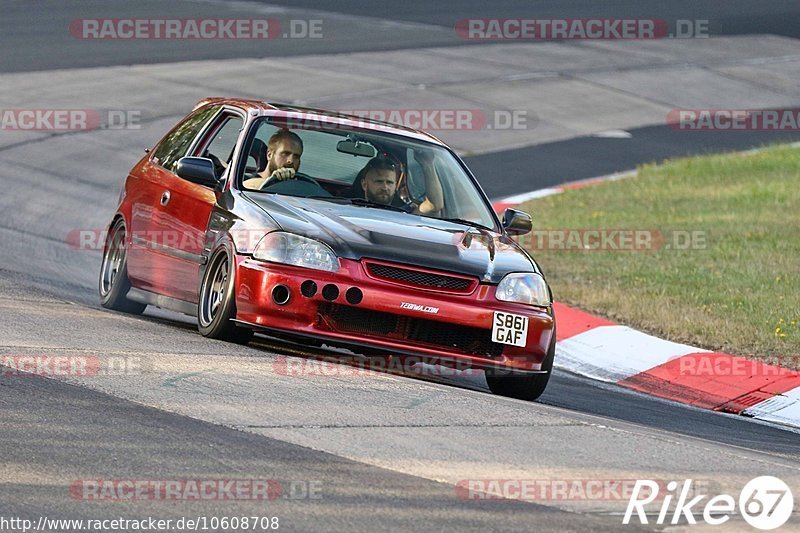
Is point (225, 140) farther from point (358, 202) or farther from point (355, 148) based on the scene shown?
point (358, 202)

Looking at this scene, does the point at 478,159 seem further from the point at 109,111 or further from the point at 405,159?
the point at 405,159

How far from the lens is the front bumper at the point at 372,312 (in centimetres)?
835

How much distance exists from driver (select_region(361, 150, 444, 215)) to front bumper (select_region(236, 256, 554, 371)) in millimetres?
1232

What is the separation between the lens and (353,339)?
8359 mm

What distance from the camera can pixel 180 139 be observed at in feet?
35.2

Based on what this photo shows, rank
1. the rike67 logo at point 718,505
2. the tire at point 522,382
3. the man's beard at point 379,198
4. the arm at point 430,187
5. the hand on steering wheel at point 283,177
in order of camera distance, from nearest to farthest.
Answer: the rike67 logo at point 718,505
the tire at point 522,382
the hand on steering wheel at point 283,177
the man's beard at point 379,198
the arm at point 430,187

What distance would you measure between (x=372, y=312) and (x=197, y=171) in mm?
1620

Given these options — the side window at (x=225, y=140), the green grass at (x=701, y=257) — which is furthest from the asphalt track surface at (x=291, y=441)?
the green grass at (x=701, y=257)

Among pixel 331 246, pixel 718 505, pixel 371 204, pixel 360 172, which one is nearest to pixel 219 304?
pixel 331 246

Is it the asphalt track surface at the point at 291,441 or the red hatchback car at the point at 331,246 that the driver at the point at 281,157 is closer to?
the red hatchback car at the point at 331,246

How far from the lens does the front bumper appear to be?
27.4ft

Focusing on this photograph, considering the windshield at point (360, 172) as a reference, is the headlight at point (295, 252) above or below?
below

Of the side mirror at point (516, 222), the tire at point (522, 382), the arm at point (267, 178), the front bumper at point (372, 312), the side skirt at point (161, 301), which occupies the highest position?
the arm at point (267, 178)

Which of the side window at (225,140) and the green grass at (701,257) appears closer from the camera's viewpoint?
the side window at (225,140)
